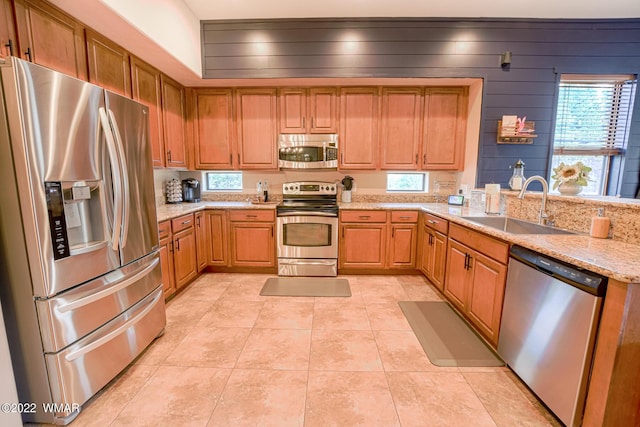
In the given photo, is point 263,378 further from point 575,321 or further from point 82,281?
point 575,321

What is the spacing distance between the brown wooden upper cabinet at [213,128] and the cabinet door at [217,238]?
69 cm

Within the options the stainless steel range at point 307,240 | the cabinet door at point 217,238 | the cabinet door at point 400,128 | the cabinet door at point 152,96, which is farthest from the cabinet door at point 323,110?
the cabinet door at point 152,96

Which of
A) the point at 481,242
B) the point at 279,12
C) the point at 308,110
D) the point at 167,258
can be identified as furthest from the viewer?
the point at 308,110

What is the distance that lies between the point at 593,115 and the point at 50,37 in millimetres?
5150

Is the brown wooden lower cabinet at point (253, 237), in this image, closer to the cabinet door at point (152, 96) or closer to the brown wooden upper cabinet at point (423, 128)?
the cabinet door at point (152, 96)

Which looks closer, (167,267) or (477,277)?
(477,277)

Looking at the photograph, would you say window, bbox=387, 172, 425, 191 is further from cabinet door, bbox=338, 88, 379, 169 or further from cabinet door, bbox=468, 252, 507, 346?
cabinet door, bbox=468, 252, 507, 346

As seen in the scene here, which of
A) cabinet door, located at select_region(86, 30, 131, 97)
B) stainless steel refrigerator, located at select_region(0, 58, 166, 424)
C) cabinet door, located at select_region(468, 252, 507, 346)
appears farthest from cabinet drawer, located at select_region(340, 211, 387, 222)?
cabinet door, located at select_region(86, 30, 131, 97)

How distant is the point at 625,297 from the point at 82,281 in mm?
2594

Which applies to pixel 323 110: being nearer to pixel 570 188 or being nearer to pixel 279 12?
pixel 279 12

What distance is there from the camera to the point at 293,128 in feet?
12.0

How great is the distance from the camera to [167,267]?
2770 millimetres

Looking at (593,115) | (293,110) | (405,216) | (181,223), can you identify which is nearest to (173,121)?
(181,223)

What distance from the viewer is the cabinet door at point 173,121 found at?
320cm
